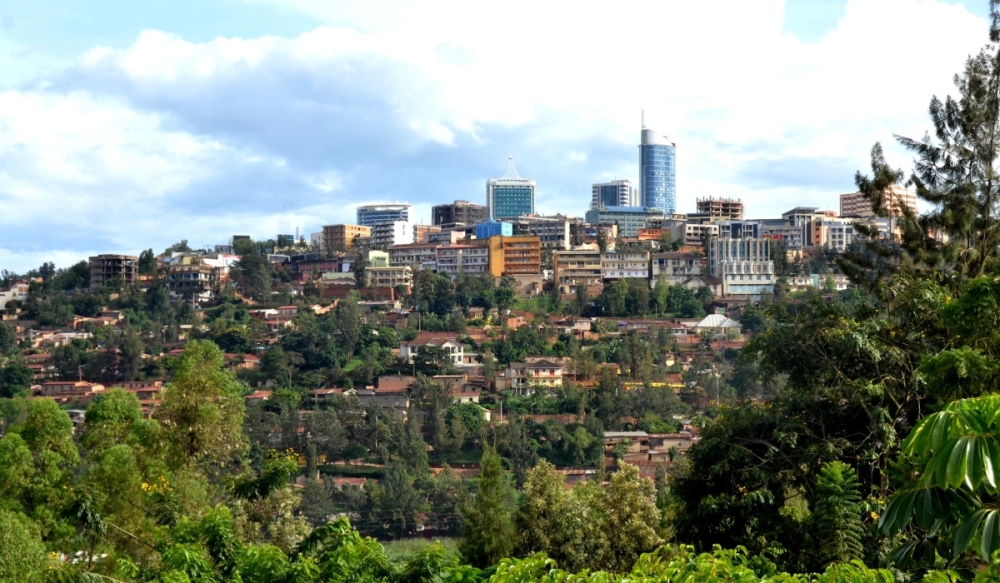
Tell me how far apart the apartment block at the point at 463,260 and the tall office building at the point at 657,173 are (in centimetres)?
3830

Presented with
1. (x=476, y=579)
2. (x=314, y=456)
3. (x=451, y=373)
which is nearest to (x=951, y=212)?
(x=476, y=579)

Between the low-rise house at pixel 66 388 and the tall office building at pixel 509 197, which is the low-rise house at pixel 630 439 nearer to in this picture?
the low-rise house at pixel 66 388

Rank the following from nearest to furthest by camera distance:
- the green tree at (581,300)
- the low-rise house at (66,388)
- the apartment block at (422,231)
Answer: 1. the low-rise house at (66,388)
2. the green tree at (581,300)
3. the apartment block at (422,231)

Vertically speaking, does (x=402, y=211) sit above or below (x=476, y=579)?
above

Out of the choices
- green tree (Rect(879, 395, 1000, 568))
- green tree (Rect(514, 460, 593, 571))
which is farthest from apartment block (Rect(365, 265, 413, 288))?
green tree (Rect(879, 395, 1000, 568))

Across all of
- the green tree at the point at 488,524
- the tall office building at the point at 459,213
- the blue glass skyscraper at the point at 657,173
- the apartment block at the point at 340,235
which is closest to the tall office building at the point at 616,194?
the blue glass skyscraper at the point at 657,173

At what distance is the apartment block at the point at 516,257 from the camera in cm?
4319

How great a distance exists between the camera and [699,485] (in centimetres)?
679

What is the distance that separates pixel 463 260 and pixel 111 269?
1445 centimetres

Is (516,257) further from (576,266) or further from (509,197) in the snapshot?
(509,197)

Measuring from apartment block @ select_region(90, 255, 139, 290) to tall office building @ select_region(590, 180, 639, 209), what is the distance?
1607 inches

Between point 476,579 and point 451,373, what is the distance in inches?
1063

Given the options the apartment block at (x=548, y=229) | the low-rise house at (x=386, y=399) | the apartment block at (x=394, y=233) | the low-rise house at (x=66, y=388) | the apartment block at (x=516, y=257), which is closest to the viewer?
the low-rise house at (x=386, y=399)

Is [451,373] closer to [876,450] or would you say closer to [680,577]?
[876,450]
